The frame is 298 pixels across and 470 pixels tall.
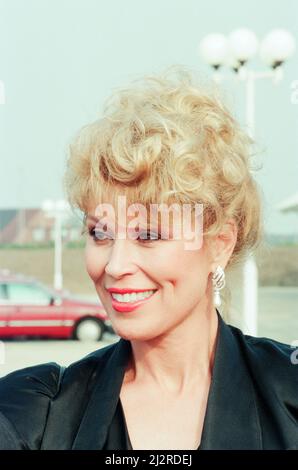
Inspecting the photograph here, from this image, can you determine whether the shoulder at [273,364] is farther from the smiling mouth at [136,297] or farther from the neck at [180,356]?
the smiling mouth at [136,297]

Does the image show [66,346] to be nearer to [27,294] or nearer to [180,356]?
[27,294]

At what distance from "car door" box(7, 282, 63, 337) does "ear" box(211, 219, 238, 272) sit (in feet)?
34.8

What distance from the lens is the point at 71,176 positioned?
6.12 ft

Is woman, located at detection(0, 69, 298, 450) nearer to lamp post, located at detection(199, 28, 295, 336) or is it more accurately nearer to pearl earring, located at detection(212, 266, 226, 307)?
pearl earring, located at detection(212, 266, 226, 307)

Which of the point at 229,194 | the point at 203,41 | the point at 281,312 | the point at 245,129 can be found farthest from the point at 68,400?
the point at 281,312

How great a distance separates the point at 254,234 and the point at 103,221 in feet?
1.40

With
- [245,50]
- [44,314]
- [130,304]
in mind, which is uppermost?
[245,50]

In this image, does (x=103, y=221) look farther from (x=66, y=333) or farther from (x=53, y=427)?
(x=66, y=333)

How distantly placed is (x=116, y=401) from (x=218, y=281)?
1.31 feet

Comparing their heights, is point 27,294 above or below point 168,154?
below

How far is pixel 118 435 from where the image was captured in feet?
5.86

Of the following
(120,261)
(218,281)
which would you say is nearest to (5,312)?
(218,281)

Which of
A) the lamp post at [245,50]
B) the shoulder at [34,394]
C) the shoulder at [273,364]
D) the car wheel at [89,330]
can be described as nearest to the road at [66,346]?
the car wheel at [89,330]

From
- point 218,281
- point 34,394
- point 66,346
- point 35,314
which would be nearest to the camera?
point 34,394
